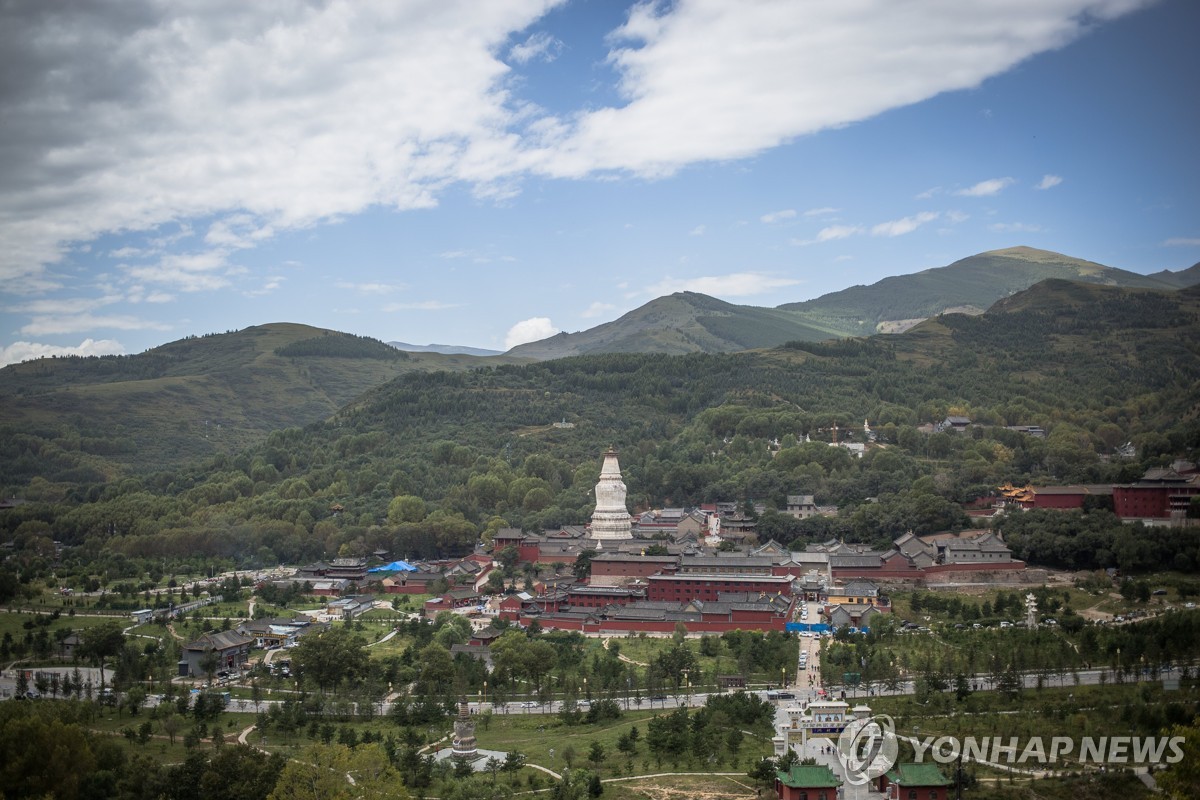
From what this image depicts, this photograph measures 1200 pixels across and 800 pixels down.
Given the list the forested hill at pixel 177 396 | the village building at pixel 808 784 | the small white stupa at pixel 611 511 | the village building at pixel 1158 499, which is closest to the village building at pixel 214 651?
the small white stupa at pixel 611 511

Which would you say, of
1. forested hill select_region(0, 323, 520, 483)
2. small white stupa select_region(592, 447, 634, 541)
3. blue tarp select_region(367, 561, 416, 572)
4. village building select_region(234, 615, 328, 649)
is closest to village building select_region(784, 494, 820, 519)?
small white stupa select_region(592, 447, 634, 541)

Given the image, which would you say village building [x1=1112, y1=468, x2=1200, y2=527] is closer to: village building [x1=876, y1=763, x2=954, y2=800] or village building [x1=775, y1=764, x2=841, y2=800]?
village building [x1=876, y1=763, x2=954, y2=800]

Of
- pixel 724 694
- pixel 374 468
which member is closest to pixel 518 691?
pixel 724 694

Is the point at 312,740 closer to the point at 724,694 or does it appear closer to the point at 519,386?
the point at 724,694

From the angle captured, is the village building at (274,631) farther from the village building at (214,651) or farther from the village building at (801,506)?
the village building at (801,506)

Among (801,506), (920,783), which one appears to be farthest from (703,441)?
(920,783)
